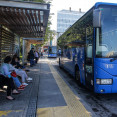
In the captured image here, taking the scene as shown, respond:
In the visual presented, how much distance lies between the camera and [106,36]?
3943 mm

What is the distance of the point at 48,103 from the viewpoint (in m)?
3.95

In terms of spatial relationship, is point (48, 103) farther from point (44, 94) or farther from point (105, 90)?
point (105, 90)

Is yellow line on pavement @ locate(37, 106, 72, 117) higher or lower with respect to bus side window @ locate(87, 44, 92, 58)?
lower

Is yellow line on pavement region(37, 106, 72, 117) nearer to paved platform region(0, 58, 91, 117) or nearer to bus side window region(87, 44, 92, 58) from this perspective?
paved platform region(0, 58, 91, 117)

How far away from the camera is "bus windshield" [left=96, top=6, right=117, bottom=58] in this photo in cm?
394

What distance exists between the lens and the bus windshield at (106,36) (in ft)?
12.9

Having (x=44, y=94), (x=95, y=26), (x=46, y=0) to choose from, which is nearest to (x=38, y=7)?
(x=95, y=26)

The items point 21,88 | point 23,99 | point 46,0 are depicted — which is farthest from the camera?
point 46,0

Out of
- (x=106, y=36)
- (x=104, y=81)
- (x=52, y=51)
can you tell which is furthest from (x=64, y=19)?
(x=104, y=81)

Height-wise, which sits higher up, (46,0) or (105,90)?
(46,0)

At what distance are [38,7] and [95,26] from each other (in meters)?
2.68

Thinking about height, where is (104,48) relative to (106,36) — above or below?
below

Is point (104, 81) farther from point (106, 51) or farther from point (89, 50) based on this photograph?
point (89, 50)

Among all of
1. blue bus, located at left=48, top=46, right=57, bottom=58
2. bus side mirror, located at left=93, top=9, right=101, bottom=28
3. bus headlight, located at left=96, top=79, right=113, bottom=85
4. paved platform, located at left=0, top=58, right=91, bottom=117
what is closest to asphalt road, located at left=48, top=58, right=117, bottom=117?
paved platform, located at left=0, top=58, right=91, bottom=117
